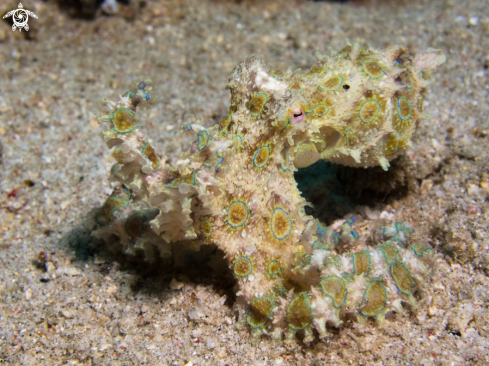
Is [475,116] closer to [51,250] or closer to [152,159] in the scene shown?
[152,159]

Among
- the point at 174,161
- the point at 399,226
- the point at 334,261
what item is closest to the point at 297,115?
the point at 334,261

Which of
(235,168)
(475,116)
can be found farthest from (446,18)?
(235,168)

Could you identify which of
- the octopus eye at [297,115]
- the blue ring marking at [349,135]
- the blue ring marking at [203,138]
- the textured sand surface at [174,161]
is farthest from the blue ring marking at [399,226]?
the blue ring marking at [203,138]

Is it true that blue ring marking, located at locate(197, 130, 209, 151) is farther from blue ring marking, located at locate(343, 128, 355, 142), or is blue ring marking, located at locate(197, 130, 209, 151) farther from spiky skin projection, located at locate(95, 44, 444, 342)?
blue ring marking, located at locate(343, 128, 355, 142)

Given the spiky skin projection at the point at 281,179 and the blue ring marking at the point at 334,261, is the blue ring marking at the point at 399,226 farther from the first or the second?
the blue ring marking at the point at 334,261

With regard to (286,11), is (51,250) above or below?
below

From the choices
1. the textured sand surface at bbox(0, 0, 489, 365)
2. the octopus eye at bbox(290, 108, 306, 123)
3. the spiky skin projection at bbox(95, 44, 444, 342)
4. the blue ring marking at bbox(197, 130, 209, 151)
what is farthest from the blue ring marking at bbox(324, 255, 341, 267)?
the blue ring marking at bbox(197, 130, 209, 151)
